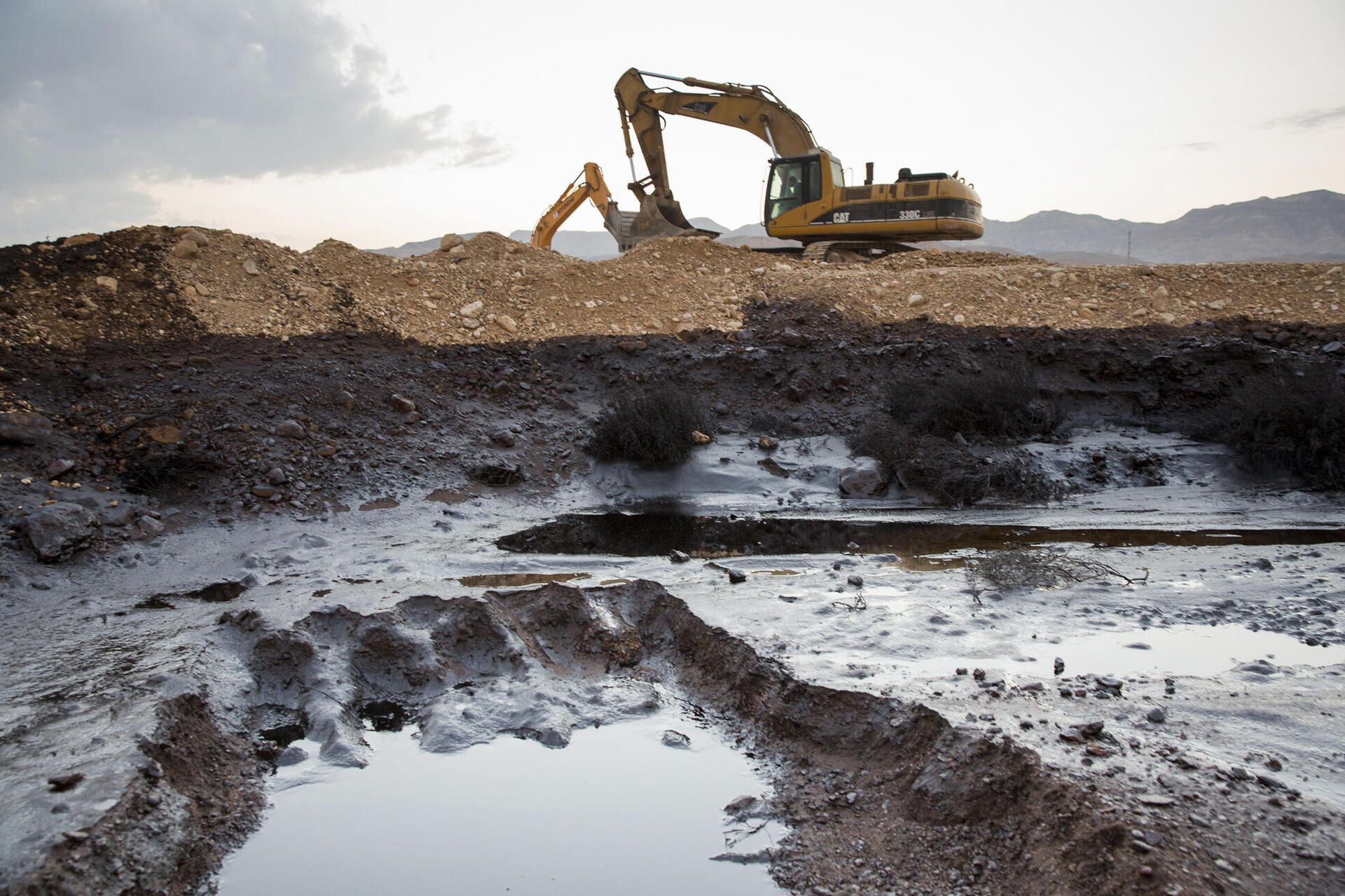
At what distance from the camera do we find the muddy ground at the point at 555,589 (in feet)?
8.62

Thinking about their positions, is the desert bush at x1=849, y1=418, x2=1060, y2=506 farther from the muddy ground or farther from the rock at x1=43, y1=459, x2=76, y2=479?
the rock at x1=43, y1=459, x2=76, y2=479

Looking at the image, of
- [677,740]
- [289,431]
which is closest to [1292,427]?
[677,740]

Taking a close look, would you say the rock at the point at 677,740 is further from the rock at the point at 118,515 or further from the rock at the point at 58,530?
the rock at the point at 118,515

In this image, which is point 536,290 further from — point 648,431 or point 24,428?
point 24,428

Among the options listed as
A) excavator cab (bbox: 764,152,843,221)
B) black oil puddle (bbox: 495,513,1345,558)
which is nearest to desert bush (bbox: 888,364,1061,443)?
black oil puddle (bbox: 495,513,1345,558)

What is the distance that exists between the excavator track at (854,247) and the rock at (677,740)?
39.0 feet

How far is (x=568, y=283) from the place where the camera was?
1180 centimetres

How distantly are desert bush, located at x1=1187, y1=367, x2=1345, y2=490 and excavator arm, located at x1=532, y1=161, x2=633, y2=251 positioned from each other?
34.1 ft

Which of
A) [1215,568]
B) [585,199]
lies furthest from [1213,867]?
[585,199]

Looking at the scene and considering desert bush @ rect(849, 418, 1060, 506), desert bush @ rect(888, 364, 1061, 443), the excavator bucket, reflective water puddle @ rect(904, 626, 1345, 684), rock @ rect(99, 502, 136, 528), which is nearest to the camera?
reflective water puddle @ rect(904, 626, 1345, 684)

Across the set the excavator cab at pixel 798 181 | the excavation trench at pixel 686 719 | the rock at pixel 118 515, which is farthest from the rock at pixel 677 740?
the excavator cab at pixel 798 181

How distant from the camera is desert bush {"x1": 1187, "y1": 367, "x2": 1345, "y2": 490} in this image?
786cm

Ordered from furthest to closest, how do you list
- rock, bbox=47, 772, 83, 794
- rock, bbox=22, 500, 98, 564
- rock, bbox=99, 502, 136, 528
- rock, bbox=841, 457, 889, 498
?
rock, bbox=841, 457, 889, 498 < rock, bbox=99, 502, 136, 528 < rock, bbox=22, 500, 98, 564 < rock, bbox=47, 772, 83, 794

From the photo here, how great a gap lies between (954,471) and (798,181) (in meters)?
8.53
